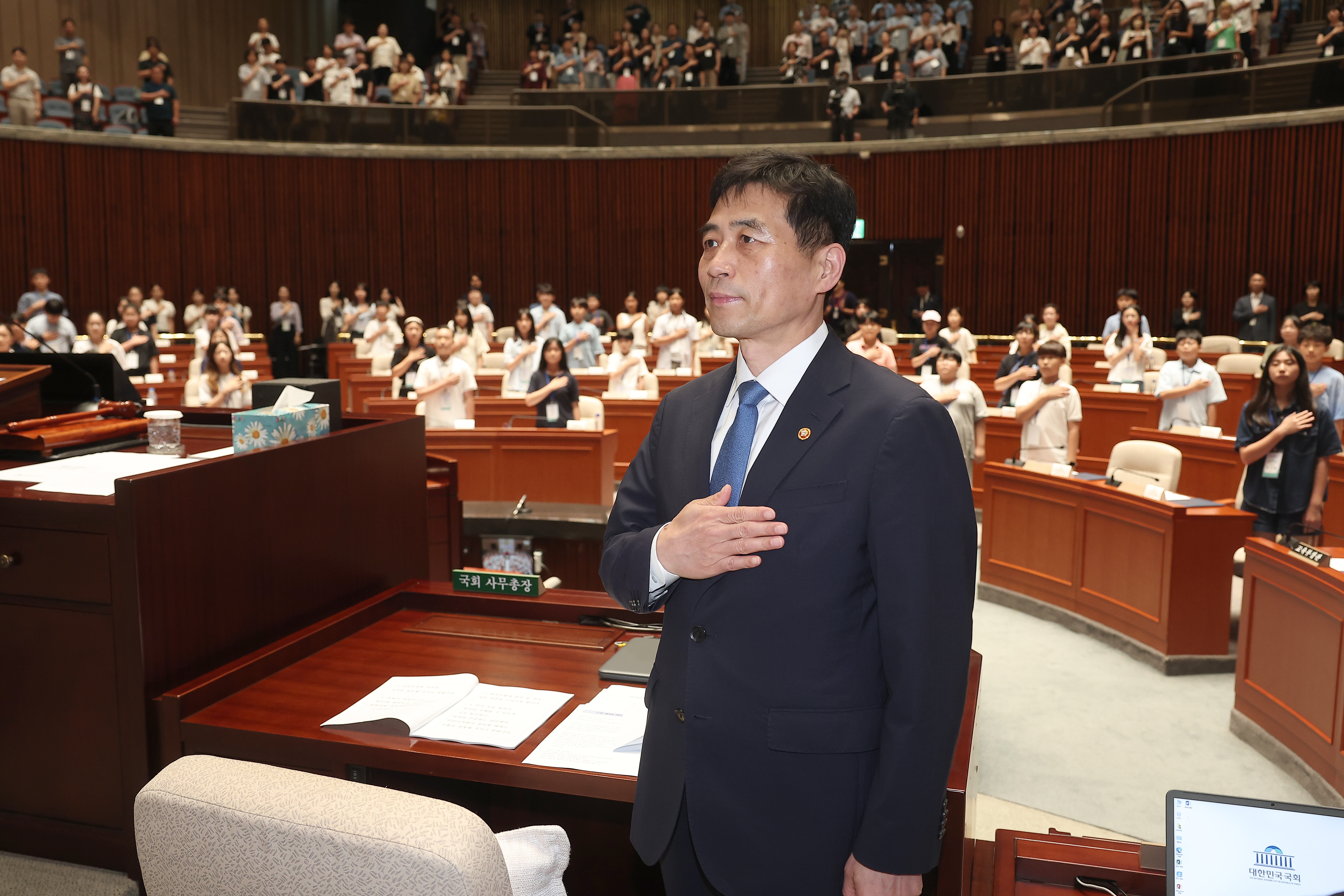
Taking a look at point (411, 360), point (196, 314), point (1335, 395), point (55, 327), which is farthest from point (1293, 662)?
point (196, 314)

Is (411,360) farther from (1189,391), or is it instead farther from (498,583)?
(498,583)

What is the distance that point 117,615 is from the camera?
197cm

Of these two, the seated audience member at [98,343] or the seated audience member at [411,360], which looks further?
the seated audience member at [98,343]

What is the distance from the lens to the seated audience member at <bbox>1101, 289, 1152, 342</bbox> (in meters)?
9.76

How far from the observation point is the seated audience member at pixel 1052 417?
6.57 meters

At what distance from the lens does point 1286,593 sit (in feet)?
12.0

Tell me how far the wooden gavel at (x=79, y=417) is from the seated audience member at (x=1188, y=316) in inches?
430

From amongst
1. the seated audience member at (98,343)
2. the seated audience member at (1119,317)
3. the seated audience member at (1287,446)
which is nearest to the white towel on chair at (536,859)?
the seated audience member at (1287,446)

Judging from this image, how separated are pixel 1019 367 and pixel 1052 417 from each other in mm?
1140

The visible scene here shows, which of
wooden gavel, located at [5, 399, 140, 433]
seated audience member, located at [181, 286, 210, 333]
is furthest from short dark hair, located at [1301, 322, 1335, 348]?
seated audience member, located at [181, 286, 210, 333]

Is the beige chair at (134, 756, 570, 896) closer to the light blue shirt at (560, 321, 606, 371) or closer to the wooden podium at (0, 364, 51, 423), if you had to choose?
the wooden podium at (0, 364, 51, 423)

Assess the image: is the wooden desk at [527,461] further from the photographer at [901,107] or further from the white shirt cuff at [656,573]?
the photographer at [901,107]

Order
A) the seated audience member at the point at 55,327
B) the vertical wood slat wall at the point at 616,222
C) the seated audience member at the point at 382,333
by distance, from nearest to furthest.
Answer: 1. the seated audience member at the point at 55,327
2. the seated audience member at the point at 382,333
3. the vertical wood slat wall at the point at 616,222

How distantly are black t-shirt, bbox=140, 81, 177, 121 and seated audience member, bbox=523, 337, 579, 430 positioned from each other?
1020cm
